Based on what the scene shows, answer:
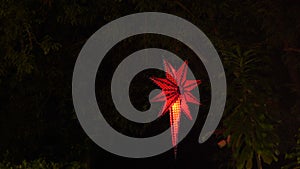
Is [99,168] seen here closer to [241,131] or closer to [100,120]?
[100,120]

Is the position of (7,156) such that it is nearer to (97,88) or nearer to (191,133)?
(97,88)

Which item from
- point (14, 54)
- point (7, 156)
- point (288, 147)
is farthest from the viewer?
point (7, 156)

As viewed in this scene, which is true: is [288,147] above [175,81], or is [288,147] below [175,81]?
below

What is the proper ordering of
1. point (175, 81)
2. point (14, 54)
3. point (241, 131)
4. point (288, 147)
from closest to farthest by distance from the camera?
point (241, 131) < point (175, 81) < point (14, 54) < point (288, 147)

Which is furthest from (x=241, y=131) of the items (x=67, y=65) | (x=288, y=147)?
(x=67, y=65)

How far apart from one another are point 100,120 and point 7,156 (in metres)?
1.26

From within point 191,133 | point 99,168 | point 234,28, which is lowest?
point 99,168

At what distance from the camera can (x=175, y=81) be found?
5023 millimetres

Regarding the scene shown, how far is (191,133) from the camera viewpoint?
843cm

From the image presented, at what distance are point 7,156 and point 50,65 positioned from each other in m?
1.27

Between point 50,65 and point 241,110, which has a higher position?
point 50,65

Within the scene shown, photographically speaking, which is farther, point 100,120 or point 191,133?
point 191,133

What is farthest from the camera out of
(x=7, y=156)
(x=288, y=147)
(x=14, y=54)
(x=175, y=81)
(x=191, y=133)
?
(x=191, y=133)

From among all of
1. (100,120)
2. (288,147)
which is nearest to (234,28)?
(288,147)
